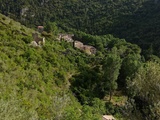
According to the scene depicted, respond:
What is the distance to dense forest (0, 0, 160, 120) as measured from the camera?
1235cm

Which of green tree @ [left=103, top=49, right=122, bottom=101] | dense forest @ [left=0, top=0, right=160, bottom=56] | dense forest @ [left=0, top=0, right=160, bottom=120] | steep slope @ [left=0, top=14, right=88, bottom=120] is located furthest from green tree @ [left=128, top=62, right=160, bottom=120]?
dense forest @ [left=0, top=0, right=160, bottom=56]

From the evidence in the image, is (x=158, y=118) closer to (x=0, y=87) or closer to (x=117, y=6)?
(x=0, y=87)

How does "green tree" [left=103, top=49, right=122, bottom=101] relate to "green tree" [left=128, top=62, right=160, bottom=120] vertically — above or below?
below

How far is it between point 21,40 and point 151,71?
87.3 ft

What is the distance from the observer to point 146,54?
60.6 m

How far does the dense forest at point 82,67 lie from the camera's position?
40.5 feet

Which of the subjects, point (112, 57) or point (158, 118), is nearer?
point (158, 118)

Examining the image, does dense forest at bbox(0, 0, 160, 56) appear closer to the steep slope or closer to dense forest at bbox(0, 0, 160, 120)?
dense forest at bbox(0, 0, 160, 120)

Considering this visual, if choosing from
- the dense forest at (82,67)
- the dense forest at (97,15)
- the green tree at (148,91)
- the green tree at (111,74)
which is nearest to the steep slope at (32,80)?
the dense forest at (82,67)

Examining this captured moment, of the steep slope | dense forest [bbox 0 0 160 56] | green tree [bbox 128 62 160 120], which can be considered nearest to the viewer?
green tree [bbox 128 62 160 120]

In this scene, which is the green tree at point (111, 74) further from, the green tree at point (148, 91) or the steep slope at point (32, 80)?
the green tree at point (148, 91)

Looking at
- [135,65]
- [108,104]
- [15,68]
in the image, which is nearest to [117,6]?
[135,65]

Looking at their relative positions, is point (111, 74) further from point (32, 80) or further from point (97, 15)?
point (97, 15)

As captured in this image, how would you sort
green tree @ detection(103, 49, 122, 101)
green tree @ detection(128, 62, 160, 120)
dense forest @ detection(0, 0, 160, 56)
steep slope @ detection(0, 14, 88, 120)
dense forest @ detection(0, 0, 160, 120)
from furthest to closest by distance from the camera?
dense forest @ detection(0, 0, 160, 56), green tree @ detection(103, 49, 122, 101), steep slope @ detection(0, 14, 88, 120), dense forest @ detection(0, 0, 160, 120), green tree @ detection(128, 62, 160, 120)
